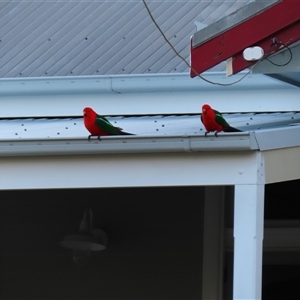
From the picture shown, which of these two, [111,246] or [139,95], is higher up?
[139,95]

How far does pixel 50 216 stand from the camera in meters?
7.25

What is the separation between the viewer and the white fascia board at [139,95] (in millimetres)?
6930

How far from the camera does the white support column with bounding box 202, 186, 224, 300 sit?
22.7ft

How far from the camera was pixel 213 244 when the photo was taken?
695 cm

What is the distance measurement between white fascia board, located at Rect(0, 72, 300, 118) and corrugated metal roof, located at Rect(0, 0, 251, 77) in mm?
200

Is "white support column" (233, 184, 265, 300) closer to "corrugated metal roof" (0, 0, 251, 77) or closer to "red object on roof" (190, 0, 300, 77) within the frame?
"red object on roof" (190, 0, 300, 77)

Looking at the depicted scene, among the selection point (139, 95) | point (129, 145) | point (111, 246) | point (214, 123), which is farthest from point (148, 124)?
point (129, 145)

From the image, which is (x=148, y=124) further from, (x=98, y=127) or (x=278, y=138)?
(x=278, y=138)

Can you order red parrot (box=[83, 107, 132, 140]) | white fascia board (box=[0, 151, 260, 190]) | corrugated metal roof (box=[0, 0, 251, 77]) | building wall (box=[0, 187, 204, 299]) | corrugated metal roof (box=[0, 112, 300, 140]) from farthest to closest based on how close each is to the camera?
corrugated metal roof (box=[0, 0, 251, 77]) → building wall (box=[0, 187, 204, 299]) → corrugated metal roof (box=[0, 112, 300, 140]) → red parrot (box=[83, 107, 132, 140]) → white fascia board (box=[0, 151, 260, 190])

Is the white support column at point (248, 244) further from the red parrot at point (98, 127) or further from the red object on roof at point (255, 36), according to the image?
the red parrot at point (98, 127)

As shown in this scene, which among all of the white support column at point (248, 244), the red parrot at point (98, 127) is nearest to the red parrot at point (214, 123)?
the white support column at point (248, 244)

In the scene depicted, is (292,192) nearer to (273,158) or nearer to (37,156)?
(273,158)

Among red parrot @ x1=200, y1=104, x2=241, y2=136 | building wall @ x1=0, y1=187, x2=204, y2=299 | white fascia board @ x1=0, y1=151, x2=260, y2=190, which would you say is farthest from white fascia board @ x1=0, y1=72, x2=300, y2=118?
white fascia board @ x1=0, y1=151, x2=260, y2=190

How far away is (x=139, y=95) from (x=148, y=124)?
3.08ft
